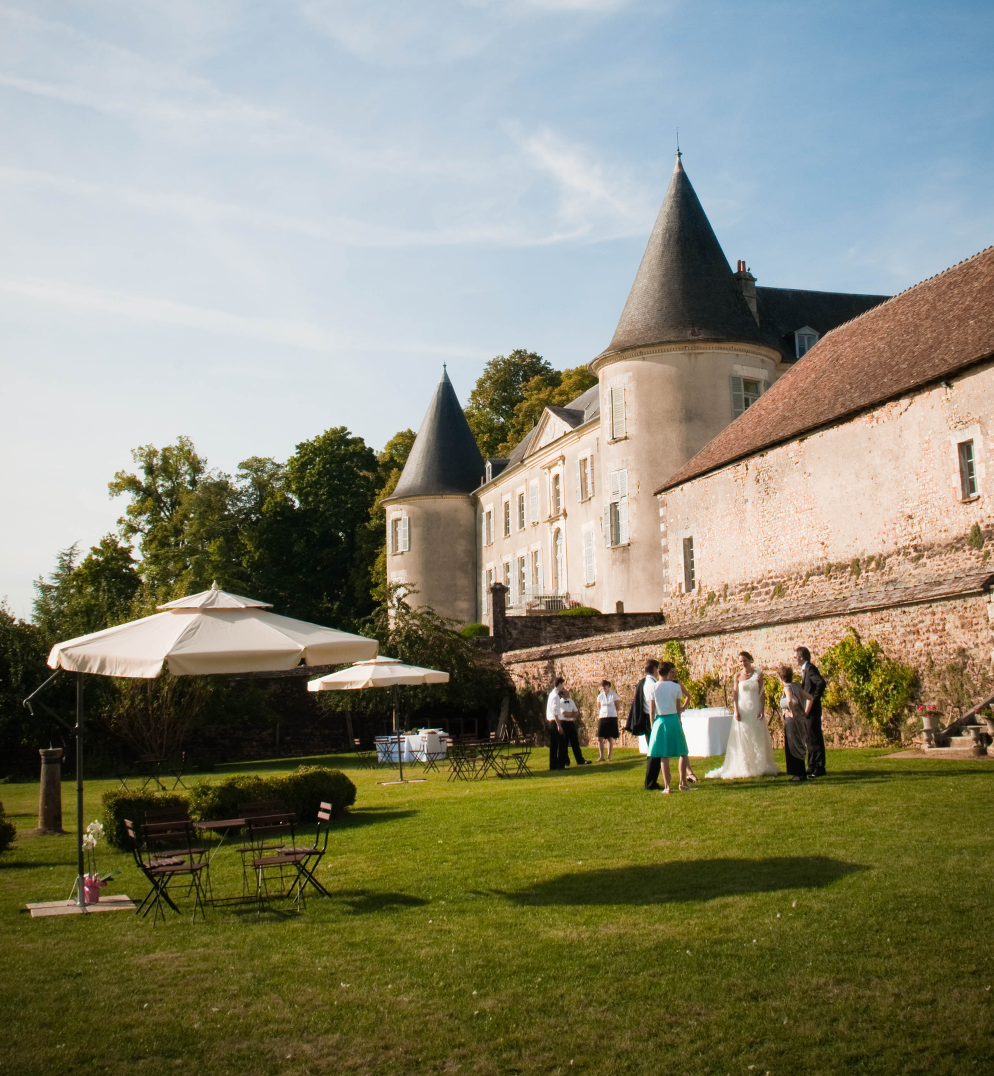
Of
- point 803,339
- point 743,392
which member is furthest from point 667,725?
point 803,339

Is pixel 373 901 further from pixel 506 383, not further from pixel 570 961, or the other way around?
pixel 506 383

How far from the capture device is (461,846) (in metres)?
10.2

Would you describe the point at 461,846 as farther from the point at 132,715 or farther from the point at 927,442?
the point at 132,715

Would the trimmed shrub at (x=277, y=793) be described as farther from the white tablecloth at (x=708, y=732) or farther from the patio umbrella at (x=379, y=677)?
the white tablecloth at (x=708, y=732)

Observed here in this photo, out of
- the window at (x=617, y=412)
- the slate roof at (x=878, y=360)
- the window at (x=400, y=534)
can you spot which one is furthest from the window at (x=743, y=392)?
the window at (x=400, y=534)

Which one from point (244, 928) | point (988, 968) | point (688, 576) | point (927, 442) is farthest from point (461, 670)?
point (988, 968)

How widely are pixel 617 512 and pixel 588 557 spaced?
508 centimetres

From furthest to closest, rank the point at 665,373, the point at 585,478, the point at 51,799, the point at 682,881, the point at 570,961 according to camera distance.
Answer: the point at 585,478 < the point at 665,373 < the point at 51,799 < the point at 682,881 < the point at 570,961

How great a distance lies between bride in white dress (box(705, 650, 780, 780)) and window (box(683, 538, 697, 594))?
13338 millimetres

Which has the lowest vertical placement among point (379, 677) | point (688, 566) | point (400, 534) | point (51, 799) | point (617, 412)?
point (51, 799)

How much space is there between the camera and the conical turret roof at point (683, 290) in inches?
1242

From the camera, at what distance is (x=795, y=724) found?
13.1 m

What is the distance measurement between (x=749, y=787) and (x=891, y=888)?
5.89m

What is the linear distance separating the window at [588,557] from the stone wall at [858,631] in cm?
1280
